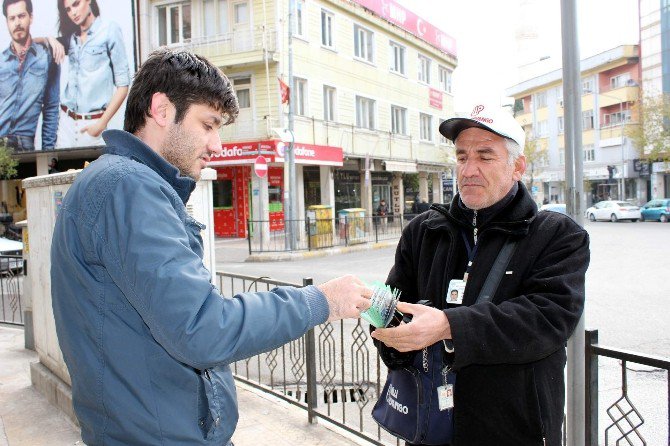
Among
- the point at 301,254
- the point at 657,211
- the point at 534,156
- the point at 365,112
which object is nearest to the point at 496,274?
the point at 301,254

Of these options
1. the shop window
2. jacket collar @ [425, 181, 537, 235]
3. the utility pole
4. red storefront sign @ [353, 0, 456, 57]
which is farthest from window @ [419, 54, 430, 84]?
jacket collar @ [425, 181, 537, 235]

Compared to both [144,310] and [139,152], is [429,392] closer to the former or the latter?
[144,310]

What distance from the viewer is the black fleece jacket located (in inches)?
82.0

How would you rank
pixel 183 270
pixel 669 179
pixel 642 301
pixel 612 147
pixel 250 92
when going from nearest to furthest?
pixel 183 270 → pixel 642 301 → pixel 250 92 → pixel 669 179 → pixel 612 147

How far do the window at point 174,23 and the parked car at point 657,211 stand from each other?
2773 cm

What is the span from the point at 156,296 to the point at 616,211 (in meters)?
38.0

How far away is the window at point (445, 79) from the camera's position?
3716 cm

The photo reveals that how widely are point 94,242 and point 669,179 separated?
163 feet

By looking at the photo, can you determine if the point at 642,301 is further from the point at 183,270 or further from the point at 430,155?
the point at 430,155

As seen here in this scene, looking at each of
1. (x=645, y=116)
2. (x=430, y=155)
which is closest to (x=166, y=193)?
(x=430, y=155)

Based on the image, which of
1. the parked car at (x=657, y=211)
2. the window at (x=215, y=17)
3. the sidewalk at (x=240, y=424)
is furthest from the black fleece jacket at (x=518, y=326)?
the parked car at (x=657, y=211)

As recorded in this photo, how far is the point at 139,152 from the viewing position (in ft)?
5.55

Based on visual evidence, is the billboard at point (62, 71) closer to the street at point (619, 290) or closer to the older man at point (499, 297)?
the street at point (619, 290)

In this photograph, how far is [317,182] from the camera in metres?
27.0
